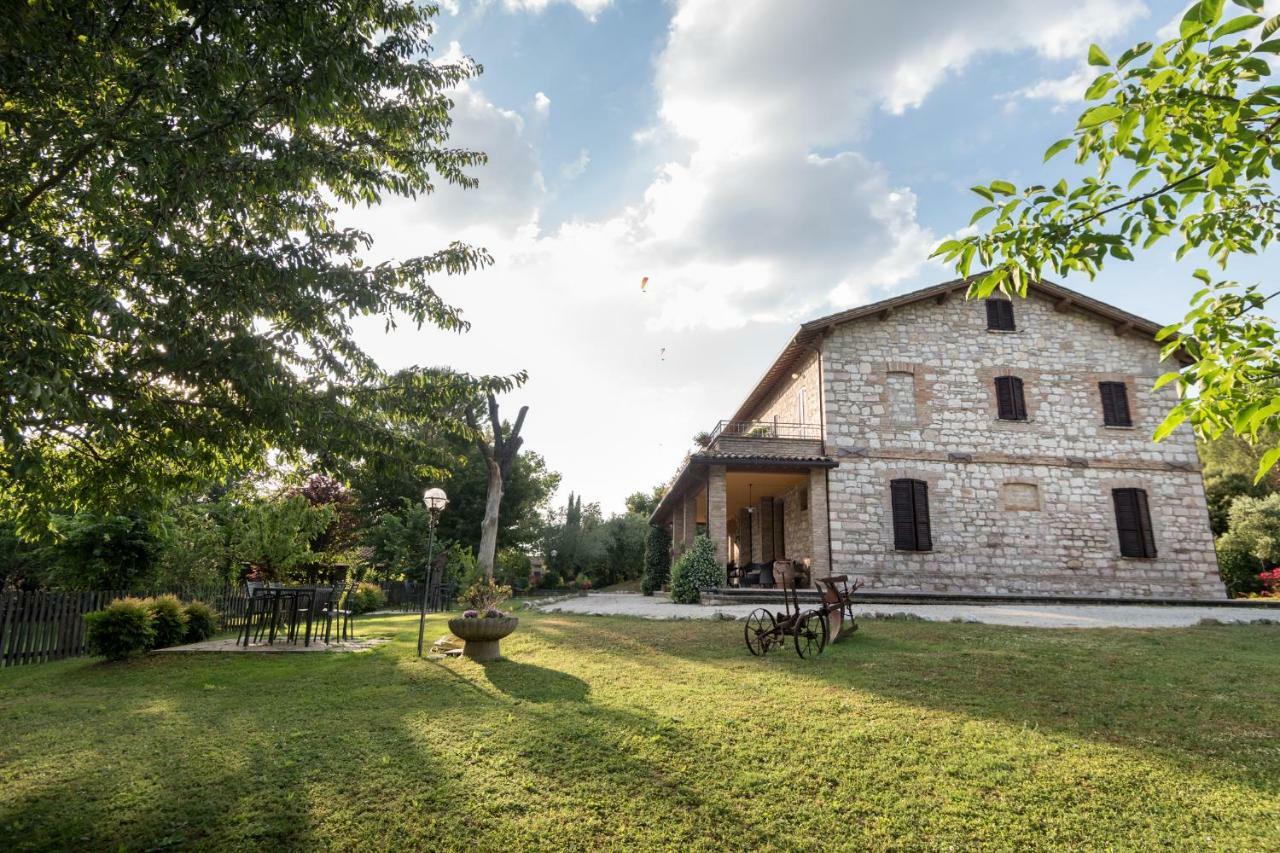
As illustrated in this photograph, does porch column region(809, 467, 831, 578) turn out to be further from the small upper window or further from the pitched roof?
the small upper window

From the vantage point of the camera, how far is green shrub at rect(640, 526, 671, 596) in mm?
22047

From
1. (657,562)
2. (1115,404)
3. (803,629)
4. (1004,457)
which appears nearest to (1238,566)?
(1115,404)

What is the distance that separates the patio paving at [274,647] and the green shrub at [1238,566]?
2454cm

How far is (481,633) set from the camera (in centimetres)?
761

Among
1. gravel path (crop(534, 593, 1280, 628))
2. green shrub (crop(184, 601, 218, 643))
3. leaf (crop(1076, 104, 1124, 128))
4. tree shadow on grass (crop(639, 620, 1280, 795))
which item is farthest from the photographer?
gravel path (crop(534, 593, 1280, 628))

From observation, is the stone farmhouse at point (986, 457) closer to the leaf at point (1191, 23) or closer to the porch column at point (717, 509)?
the porch column at point (717, 509)

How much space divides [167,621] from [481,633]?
5088mm

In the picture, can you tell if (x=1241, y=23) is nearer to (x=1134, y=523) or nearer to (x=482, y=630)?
(x=482, y=630)

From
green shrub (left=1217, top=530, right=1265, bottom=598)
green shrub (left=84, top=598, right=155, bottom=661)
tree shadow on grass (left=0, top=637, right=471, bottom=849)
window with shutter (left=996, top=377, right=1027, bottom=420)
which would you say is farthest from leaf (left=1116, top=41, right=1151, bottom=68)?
green shrub (left=1217, top=530, right=1265, bottom=598)

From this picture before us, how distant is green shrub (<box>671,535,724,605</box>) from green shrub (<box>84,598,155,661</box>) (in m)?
9.59

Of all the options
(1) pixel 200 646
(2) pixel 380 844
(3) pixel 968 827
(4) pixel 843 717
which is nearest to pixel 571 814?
(2) pixel 380 844

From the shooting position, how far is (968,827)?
318 centimetres

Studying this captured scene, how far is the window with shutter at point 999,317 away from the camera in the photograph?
17.0 metres

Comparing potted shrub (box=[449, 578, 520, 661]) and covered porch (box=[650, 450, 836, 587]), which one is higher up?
covered porch (box=[650, 450, 836, 587])
